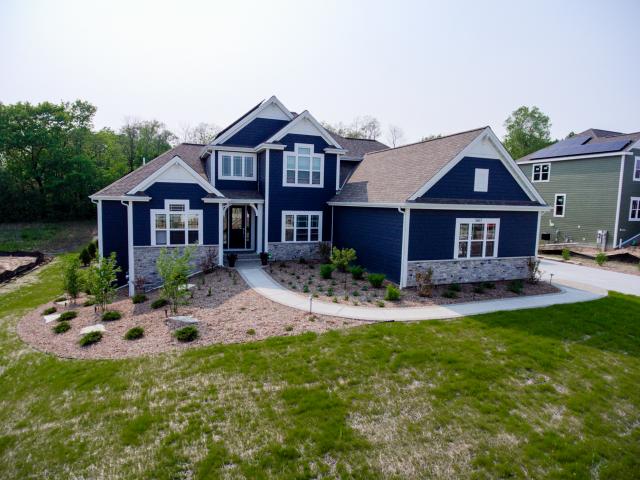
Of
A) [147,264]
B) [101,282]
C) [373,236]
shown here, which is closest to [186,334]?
[101,282]

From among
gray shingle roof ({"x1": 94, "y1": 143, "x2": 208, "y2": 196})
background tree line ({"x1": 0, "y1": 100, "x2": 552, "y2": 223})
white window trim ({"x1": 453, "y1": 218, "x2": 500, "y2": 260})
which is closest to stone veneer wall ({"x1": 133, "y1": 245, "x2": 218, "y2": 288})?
gray shingle roof ({"x1": 94, "y1": 143, "x2": 208, "y2": 196})

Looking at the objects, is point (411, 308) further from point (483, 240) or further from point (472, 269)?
point (483, 240)

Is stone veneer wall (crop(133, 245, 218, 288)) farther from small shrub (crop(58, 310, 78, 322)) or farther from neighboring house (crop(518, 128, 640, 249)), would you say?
→ neighboring house (crop(518, 128, 640, 249))

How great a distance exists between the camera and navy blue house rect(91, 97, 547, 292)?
49.6 feet

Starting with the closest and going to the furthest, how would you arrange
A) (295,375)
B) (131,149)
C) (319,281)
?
(295,375) → (319,281) → (131,149)

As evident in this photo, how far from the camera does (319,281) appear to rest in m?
15.7

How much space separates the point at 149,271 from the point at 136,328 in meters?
6.24

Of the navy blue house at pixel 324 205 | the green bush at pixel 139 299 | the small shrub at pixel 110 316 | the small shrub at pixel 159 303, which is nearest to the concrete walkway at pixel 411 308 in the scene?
the navy blue house at pixel 324 205

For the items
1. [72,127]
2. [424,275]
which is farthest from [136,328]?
[72,127]

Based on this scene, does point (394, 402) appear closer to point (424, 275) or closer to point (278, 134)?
point (424, 275)

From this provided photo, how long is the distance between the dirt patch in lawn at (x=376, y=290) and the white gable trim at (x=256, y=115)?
740cm

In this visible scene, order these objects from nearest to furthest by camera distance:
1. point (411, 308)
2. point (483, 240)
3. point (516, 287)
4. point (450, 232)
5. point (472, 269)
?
Answer: point (411, 308), point (516, 287), point (450, 232), point (472, 269), point (483, 240)

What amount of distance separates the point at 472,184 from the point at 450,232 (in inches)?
85.0

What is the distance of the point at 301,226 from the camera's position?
66.5ft
